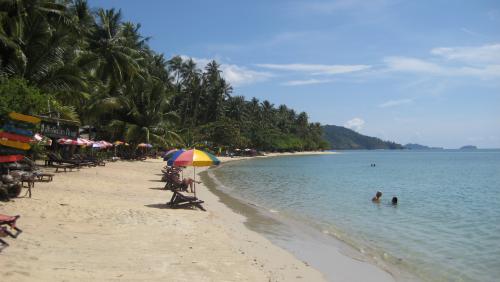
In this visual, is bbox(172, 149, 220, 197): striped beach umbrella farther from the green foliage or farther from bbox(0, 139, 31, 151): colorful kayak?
the green foliage

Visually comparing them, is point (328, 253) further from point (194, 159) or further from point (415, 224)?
point (415, 224)

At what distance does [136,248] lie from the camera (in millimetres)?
7684

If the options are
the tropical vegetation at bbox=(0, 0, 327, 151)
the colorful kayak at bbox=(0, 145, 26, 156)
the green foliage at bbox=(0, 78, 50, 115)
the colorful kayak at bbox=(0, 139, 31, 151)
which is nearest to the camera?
the colorful kayak at bbox=(0, 139, 31, 151)

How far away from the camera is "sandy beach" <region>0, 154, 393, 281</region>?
20.0 ft

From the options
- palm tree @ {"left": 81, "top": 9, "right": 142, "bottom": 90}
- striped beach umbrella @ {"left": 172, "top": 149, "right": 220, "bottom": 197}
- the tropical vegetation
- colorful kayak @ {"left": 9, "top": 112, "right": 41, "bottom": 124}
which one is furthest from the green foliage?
palm tree @ {"left": 81, "top": 9, "right": 142, "bottom": 90}

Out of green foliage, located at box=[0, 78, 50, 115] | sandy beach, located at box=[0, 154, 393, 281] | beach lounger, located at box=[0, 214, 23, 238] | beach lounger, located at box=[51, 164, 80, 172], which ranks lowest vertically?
sandy beach, located at box=[0, 154, 393, 281]

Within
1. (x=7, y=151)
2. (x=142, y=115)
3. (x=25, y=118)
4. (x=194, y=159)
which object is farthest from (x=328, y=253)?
(x=142, y=115)

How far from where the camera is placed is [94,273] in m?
5.91

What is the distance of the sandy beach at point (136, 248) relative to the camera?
6.11 m

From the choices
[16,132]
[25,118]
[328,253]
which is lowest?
[328,253]

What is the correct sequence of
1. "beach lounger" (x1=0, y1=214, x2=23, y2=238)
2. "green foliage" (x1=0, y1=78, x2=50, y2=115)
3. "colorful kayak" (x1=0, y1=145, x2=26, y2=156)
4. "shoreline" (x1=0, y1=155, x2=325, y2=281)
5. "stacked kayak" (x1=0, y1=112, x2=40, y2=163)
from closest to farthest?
1. "shoreline" (x1=0, y1=155, x2=325, y2=281)
2. "beach lounger" (x1=0, y1=214, x2=23, y2=238)
3. "stacked kayak" (x1=0, y1=112, x2=40, y2=163)
4. "colorful kayak" (x1=0, y1=145, x2=26, y2=156)
5. "green foliage" (x1=0, y1=78, x2=50, y2=115)

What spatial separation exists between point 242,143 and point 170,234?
7516 cm

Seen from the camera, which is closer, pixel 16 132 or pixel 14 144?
pixel 16 132

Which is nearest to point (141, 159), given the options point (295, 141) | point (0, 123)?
point (0, 123)
